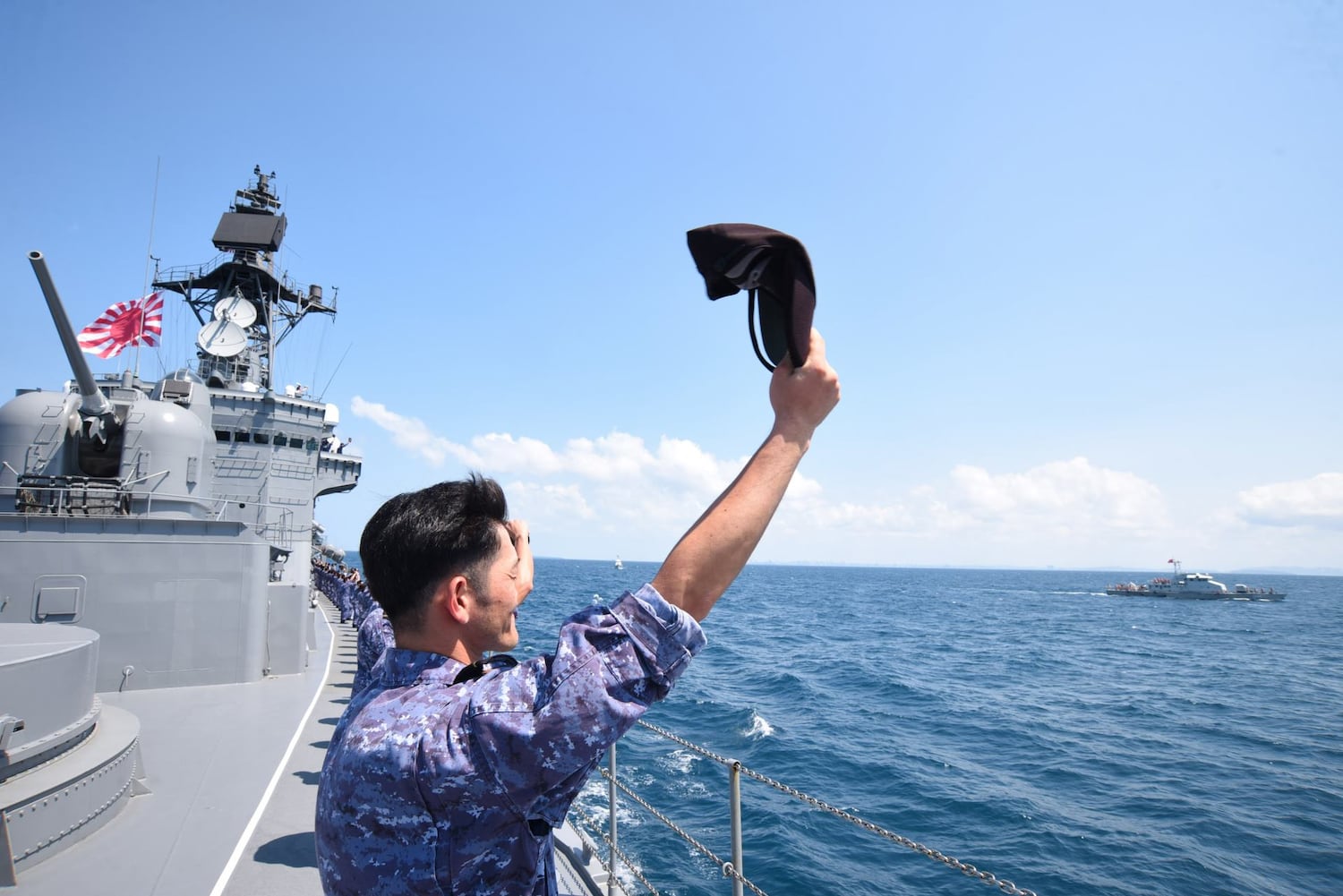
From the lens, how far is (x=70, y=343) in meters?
9.09

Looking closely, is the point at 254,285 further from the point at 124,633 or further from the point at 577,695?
the point at 577,695

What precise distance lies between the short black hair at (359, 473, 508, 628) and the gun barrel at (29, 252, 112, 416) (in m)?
10.2

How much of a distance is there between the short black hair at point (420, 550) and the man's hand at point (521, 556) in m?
0.06

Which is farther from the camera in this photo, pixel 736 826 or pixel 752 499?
pixel 736 826

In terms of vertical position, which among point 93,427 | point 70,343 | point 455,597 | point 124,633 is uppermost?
point 70,343

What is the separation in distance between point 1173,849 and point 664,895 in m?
7.97

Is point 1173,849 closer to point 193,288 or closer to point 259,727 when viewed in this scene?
point 259,727

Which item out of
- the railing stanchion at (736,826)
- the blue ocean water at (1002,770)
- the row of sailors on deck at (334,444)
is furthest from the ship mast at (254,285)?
the railing stanchion at (736,826)

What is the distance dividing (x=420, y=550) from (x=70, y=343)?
35.7ft

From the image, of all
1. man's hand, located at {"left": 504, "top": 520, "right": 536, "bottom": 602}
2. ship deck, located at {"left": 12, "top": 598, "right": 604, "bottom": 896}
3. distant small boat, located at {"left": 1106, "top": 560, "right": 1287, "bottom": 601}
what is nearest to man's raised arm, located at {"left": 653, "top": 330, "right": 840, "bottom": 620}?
man's hand, located at {"left": 504, "top": 520, "right": 536, "bottom": 602}

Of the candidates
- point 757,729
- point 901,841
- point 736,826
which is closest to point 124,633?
point 736,826

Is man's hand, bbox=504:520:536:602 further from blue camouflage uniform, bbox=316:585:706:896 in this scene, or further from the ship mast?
the ship mast

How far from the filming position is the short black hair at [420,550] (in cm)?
126

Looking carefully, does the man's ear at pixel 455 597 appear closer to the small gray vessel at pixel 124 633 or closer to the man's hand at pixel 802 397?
the man's hand at pixel 802 397
